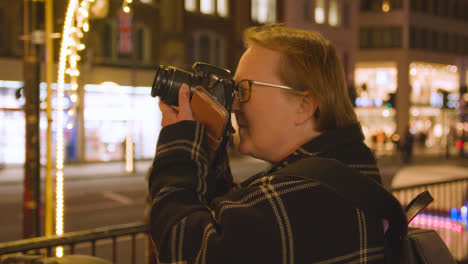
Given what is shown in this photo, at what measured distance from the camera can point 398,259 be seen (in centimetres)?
133

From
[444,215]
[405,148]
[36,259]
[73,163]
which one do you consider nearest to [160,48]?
[73,163]

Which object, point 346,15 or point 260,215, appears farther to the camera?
point 346,15

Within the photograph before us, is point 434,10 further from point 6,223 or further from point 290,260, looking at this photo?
point 290,260

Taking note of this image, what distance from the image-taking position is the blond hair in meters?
1.42

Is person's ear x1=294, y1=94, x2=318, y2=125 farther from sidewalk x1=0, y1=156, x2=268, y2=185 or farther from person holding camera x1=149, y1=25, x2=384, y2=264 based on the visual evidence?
sidewalk x1=0, y1=156, x2=268, y2=185

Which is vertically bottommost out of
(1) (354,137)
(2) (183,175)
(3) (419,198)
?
(3) (419,198)

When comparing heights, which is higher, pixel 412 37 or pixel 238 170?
pixel 412 37

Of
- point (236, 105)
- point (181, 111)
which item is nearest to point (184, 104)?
point (181, 111)

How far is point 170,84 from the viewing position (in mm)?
1457

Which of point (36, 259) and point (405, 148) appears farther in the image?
point (405, 148)

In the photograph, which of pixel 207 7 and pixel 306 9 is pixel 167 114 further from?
pixel 306 9

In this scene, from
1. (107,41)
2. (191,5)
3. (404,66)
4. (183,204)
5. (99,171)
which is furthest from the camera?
(404,66)

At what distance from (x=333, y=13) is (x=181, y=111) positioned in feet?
107

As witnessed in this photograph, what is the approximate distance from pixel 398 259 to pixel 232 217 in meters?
0.51
